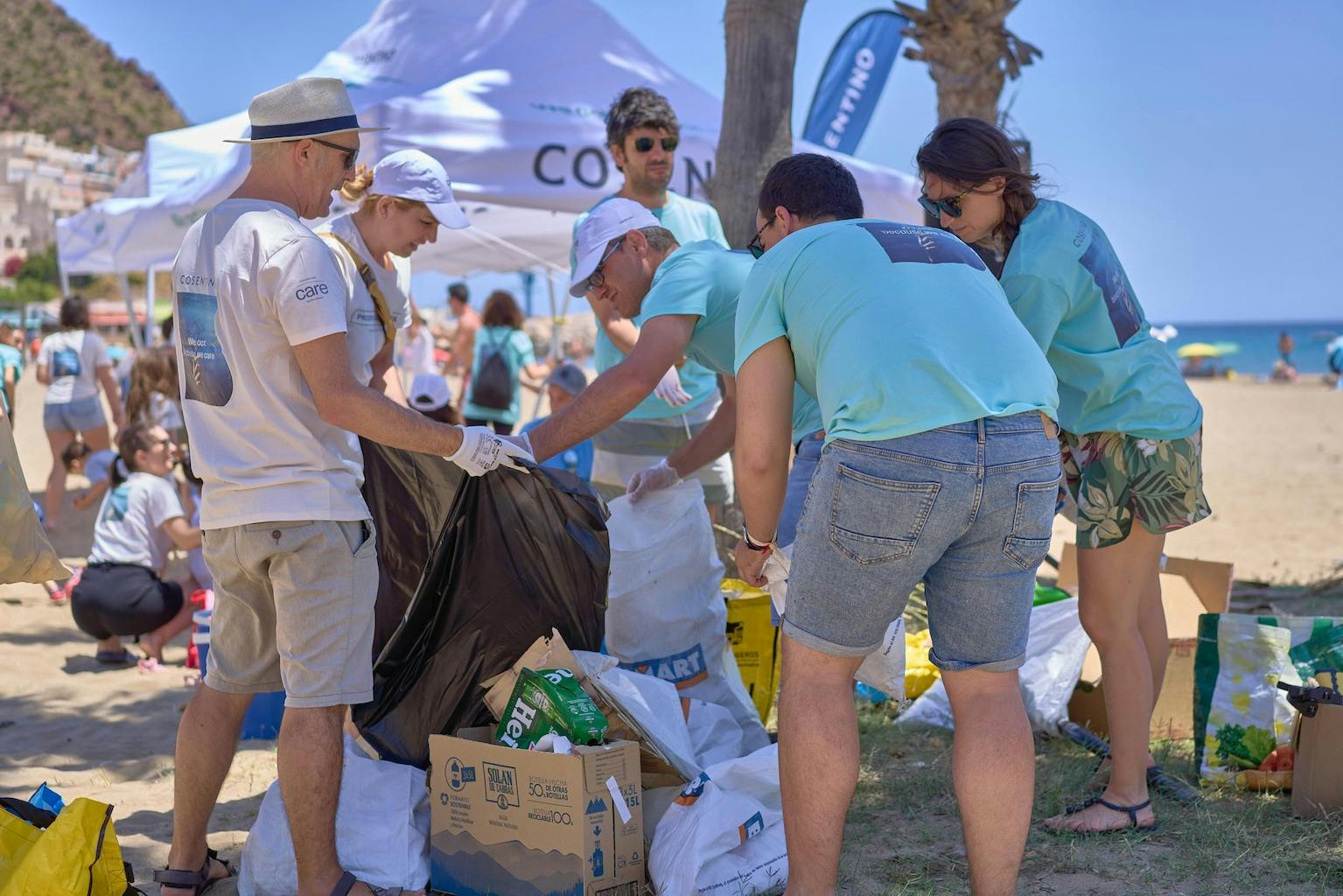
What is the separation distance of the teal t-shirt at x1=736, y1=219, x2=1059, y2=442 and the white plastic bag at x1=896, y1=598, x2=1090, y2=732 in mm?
1700

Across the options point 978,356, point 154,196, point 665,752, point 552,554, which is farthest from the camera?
point 154,196

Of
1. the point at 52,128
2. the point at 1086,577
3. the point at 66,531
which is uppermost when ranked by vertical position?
the point at 52,128

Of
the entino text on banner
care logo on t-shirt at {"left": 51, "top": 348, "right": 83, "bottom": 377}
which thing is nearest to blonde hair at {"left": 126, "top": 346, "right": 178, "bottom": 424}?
care logo on t-shirt at {"left": 51, "top": 348, "right": 83, "bottom": 377}

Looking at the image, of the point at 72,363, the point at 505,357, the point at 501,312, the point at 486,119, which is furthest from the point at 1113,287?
the point at 72,363

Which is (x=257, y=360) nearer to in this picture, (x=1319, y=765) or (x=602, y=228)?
(x=602, y=228)

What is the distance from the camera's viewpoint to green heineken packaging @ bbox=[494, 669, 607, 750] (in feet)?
8.21

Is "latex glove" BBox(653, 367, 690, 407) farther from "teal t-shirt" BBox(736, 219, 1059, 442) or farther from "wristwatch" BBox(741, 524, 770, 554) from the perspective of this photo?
"teal t-shirt" BBox(736, 219, 1059, 442)

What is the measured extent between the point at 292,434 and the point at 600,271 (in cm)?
116

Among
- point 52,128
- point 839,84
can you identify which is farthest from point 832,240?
point 52,128

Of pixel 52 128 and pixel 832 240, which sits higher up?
pixel 52 128

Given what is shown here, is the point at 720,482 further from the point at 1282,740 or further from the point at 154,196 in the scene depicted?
the point at 154,196

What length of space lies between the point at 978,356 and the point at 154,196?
22.3 feet

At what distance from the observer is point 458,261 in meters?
13.0

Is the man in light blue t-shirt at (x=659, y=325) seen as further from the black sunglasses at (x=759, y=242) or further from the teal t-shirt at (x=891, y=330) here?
the teal t-shirt at (x=891, y=330)
